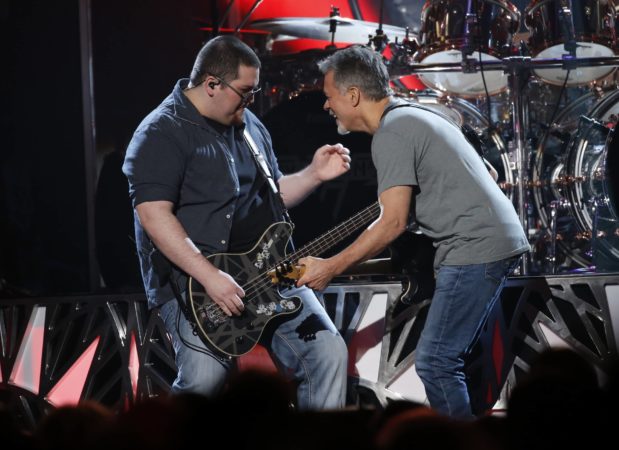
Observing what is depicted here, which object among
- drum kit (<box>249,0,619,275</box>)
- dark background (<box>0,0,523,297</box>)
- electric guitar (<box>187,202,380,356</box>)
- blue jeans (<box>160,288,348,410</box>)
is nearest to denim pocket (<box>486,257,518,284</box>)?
electric guitar (<box>187,202,380,356</box>)

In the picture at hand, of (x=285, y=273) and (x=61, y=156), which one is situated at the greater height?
(x=61, y=156)

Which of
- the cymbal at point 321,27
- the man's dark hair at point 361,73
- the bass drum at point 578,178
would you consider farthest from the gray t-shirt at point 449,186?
the cymbal at point 321,27

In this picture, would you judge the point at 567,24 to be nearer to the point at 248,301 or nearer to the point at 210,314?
the point at 248,301

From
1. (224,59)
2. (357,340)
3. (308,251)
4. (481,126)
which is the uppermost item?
(224,59)

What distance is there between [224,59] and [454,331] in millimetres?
2048

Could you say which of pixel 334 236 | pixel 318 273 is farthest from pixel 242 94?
pixel 318 273

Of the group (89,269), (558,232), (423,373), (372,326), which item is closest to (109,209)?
(89,269)

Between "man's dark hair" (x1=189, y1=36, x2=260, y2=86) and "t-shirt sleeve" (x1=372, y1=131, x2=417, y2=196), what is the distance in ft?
3.46

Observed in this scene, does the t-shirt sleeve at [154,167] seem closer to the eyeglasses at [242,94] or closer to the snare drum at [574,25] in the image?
the eyeglasses at [242,94]

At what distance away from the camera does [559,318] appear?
586 cm

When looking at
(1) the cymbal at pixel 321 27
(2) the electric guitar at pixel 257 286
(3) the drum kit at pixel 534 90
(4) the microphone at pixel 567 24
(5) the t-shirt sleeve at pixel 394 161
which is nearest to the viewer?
(5) the t-shirt sleeve at pixel 394 161

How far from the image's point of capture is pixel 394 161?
4.50 m

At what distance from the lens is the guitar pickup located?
15.4 feet

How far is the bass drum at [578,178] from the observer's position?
7812 millimetres
